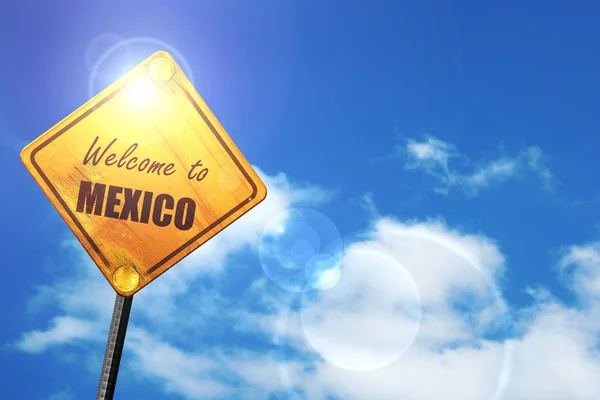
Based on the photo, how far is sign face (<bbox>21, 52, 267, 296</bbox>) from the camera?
2.61 metres

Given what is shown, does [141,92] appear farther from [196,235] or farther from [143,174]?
[196,235]

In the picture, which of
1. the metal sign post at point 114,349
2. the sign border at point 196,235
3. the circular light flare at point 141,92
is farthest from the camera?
the circular light flare at point 141,92

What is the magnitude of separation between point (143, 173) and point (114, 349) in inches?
31.9

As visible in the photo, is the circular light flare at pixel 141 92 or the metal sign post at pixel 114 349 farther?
the circular light flare at pixel 141 92

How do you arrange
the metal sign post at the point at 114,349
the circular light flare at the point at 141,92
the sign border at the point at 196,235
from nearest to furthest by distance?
1. the metal sign post at the point at 114,349
2. the sign border at the point at 196,235
3. the circular light flare at the point at 141,92

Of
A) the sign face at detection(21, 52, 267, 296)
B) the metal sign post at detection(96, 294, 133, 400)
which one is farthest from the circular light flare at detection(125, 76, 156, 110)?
the metal sign post at detection(96, 294, 133, 400)

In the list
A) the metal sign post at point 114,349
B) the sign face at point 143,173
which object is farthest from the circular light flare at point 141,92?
the metal sign post at point 114,349

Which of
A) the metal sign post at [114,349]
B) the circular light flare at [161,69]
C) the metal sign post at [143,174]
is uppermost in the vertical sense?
the circular light flare at [161,69]

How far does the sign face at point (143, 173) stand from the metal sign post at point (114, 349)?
0.08 m

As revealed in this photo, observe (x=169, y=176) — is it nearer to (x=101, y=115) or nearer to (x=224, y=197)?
(x=224, y=197)

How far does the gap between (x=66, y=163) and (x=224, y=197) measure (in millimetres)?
761

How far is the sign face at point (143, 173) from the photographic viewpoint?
2.61m

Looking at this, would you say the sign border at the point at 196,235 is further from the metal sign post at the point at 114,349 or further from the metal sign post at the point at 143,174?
the metal sign post at the point at 114,349

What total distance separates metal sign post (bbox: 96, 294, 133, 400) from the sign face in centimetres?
8
